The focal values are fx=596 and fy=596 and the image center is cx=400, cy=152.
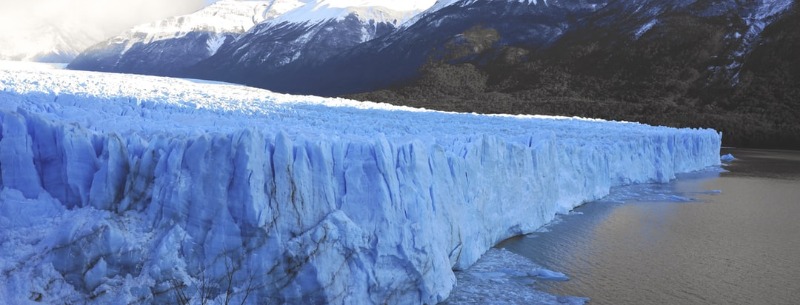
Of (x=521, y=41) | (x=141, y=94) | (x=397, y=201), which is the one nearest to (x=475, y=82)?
(x=521, y=41)

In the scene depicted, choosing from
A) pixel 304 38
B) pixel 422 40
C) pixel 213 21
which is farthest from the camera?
pixel 213 21

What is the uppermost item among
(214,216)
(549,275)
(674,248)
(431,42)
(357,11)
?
(357,11)

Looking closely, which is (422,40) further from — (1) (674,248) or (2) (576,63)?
(1) (674,248)

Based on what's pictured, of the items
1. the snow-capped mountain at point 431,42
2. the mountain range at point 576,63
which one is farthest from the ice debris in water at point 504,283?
the snow-capped mountain at point 431,42

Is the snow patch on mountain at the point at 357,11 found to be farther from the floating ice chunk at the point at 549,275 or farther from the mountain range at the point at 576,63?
the floating ice chunk at the point at 549,275

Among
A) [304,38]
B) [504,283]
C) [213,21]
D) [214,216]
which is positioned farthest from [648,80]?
[213,21]

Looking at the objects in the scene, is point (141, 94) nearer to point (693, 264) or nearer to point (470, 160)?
point (470, 160)
